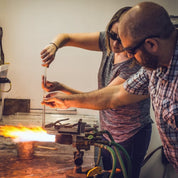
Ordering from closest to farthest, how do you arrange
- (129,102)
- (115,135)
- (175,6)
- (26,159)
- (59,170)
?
(59,170) → (26,159) → (129,102) → (115,135) → (175,6)

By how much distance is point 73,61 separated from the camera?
3.61 metres

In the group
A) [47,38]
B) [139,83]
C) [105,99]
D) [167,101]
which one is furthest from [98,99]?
[47,38]

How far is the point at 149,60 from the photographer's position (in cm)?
132

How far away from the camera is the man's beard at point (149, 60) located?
130cm

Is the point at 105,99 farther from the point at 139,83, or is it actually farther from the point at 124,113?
the point at 139,83

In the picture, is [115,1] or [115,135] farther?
[115,1]

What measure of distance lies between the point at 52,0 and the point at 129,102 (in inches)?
88.5

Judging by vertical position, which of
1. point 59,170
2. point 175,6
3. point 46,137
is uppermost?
point 175,6

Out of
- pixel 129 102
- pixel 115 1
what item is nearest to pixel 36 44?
pixel 115 1

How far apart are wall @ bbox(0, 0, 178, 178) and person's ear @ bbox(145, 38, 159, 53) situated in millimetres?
2320

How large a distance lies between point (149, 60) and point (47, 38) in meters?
2.50

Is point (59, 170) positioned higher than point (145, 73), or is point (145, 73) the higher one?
point (145, 73)

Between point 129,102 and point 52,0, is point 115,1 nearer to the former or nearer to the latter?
point 52,0

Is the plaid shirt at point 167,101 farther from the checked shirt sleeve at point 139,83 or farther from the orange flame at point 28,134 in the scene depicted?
the orange flame at point 28,134
